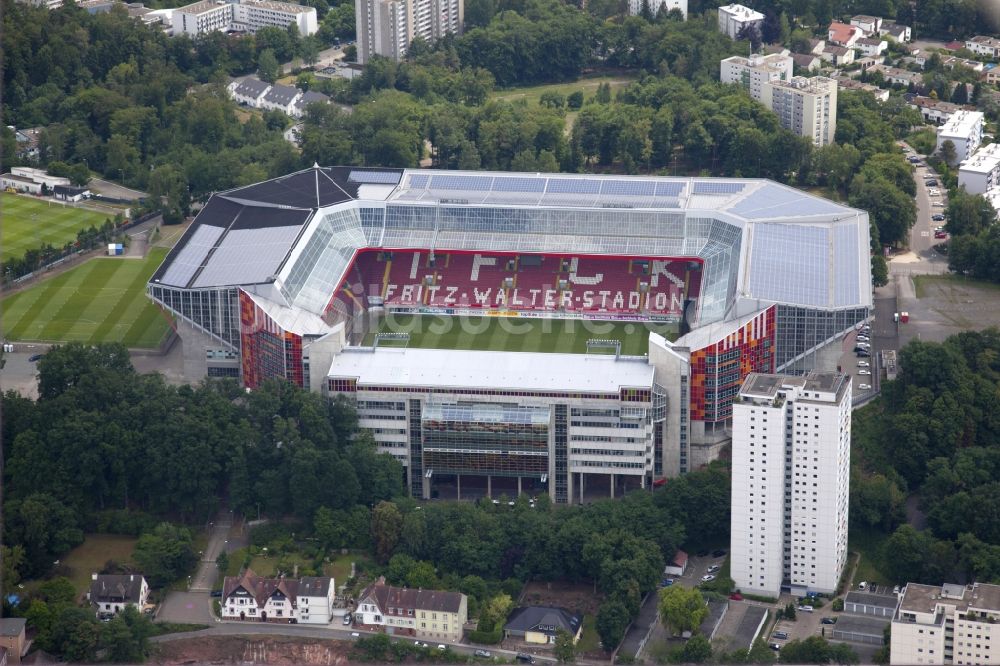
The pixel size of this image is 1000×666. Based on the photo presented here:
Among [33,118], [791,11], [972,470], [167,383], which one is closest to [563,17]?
[791,11]

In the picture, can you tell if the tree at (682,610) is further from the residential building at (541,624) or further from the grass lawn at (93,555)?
the grass lawn at (93,555)

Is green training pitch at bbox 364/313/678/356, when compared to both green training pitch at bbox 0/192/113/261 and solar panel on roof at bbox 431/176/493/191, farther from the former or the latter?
green training pitch at bbox 0/192/113/261

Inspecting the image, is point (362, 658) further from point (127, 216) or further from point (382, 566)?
point (127, 216)

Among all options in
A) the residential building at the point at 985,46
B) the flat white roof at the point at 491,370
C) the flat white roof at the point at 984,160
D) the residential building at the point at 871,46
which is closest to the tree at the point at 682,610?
the flat white roof at the point at 491,370

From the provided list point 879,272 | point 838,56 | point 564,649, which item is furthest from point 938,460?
point 838,56

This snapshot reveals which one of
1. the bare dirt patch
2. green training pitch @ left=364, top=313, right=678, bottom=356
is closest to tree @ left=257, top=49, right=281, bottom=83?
green training pitch @ left=364, top=313, right=678, bottom=356

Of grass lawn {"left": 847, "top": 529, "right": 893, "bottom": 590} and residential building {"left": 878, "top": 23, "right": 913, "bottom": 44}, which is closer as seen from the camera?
grass lawn {"left": 847, "top": 529, "right": 893, "bottom": 590}

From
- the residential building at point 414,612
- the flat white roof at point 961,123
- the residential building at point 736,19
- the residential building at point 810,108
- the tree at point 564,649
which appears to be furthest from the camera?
the residential building at point 736,19

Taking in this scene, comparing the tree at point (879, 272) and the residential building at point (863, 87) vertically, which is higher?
the residential building at point (863, 87)
